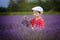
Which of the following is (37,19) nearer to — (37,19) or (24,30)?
(37,19)

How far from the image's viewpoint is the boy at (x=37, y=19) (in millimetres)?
3178

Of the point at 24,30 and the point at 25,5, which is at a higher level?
the point at 25,5

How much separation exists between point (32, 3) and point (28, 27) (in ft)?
0.69

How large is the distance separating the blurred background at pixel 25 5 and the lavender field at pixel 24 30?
0.17 feet

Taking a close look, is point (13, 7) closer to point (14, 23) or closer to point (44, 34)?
point (14, 23)

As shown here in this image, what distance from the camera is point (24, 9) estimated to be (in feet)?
10.5

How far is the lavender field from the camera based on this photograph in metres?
3.20

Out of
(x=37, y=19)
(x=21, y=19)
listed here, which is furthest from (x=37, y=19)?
(x=21, y=19)

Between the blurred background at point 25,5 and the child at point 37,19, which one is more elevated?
the blurred background at point 25,5

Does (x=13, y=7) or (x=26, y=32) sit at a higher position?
(x=13, y=7)

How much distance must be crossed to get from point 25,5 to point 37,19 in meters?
0.16

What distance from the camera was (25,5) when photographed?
320 cm

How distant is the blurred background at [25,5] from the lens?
319cm

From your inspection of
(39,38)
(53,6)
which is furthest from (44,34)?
(53,6)
